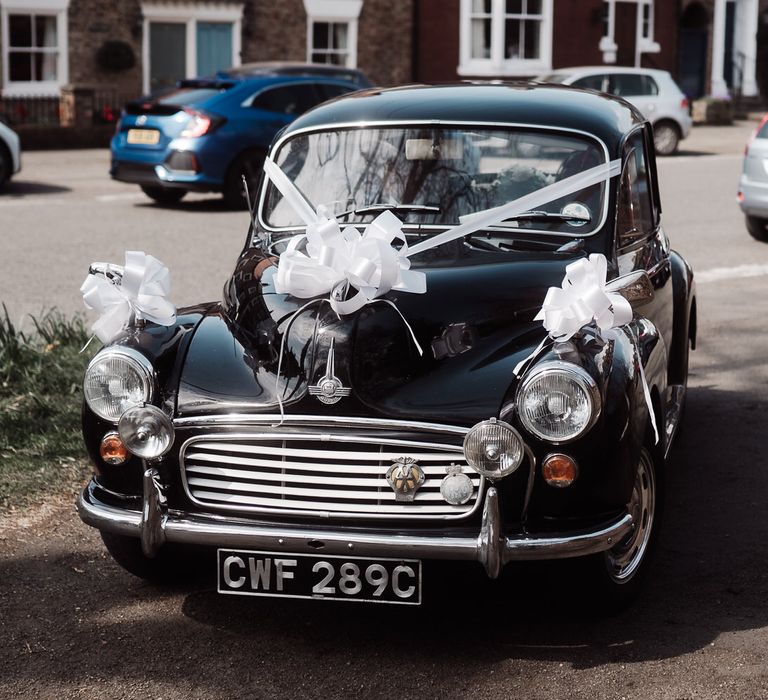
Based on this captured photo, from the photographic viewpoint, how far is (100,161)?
21.9 meters

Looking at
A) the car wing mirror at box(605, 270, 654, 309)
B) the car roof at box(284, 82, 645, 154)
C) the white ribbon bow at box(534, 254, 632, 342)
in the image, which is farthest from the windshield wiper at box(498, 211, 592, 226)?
the white ribbon bow at box(534, 254, 632, 342)

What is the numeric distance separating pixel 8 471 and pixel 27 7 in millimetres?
20590

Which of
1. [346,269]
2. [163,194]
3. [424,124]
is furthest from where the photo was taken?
[163,194]

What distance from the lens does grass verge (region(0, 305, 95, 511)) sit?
5.90 metres

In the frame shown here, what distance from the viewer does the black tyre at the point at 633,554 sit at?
14.0 ft

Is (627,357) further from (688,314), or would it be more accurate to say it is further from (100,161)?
(100,161)

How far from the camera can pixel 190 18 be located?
1055 inches

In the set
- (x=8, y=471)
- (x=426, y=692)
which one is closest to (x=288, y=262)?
(x=426, y=692)

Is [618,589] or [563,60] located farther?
[563,60]

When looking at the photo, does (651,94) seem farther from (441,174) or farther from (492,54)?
(441,174)

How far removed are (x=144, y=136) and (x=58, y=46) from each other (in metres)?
Result: 10.5

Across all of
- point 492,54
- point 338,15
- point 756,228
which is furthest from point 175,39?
Result: point 756,228

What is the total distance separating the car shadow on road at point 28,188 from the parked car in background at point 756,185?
29.0ft

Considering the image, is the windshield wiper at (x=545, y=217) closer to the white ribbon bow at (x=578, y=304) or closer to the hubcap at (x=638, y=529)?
the white ribbon bow at (x=578, y=304)
